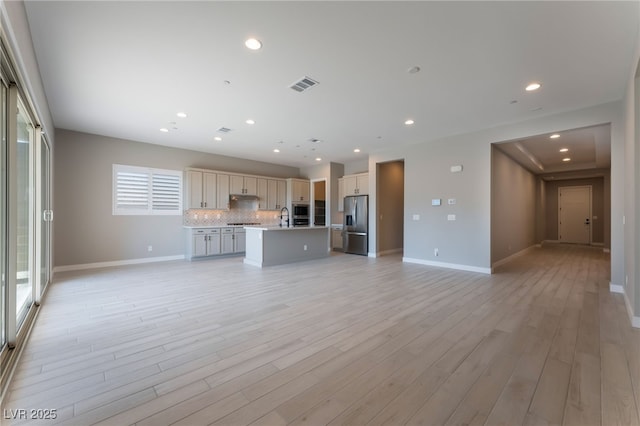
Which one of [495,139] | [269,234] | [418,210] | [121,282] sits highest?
[495,139]

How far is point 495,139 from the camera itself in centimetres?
531

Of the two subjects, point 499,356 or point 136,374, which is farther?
point 499,356

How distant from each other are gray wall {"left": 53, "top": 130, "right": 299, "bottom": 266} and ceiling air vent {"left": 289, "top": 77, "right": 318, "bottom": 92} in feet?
15.7

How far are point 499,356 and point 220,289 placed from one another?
359 cm

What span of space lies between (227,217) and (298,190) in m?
2.55

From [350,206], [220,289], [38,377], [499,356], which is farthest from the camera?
[350,206]

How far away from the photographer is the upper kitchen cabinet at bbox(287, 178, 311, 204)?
30.0ft

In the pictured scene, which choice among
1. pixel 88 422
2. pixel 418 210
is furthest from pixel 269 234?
pixel 88 422

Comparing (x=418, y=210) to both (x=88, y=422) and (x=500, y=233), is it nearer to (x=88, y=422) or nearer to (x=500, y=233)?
(x=500, y=233)

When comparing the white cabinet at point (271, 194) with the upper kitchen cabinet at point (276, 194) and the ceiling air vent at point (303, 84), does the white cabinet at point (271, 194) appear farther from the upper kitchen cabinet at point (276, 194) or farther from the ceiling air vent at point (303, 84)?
the ceiling air vent at point (303, 84)

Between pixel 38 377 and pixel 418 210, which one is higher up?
A: pixel 418 210

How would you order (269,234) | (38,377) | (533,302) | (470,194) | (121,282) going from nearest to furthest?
1. (38,377)
2. (533,302)
3. (121,282)
4. (470,194)
5. (269,234)

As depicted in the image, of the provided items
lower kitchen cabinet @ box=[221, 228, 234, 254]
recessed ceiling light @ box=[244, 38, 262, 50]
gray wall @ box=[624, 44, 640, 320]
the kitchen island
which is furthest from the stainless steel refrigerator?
recessed ceiling light @ box=[244, 38, 262, 50]

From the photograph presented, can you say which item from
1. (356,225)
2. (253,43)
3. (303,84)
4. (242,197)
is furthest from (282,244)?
(253,43)
